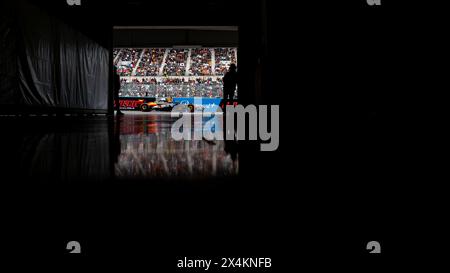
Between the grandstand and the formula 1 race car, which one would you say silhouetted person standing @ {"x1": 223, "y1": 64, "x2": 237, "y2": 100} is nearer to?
the formula 1 race car

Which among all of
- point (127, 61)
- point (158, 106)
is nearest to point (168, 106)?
point (158, 106)

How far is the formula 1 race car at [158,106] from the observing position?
20516 mm

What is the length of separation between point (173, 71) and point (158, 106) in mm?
11486

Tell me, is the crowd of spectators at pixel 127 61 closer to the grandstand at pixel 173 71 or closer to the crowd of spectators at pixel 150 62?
the grandstand at pixel 173 71

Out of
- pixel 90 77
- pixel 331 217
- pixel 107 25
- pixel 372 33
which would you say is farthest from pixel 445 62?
pixel 107 25

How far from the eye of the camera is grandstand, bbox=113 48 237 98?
26884 millimetres

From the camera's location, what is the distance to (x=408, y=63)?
3.32 metres

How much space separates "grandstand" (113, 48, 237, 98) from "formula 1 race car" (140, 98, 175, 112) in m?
5.41

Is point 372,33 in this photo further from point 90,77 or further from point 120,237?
point 90,77

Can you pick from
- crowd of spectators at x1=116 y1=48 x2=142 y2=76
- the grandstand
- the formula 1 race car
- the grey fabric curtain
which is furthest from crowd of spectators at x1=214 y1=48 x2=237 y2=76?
the grey fabric curtain

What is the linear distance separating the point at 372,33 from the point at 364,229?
11.8 ft

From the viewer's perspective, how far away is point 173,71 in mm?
31672

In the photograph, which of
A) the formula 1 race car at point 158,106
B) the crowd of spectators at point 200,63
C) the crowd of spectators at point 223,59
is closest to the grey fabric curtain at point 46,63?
the formula 1 race car at point 158,106
